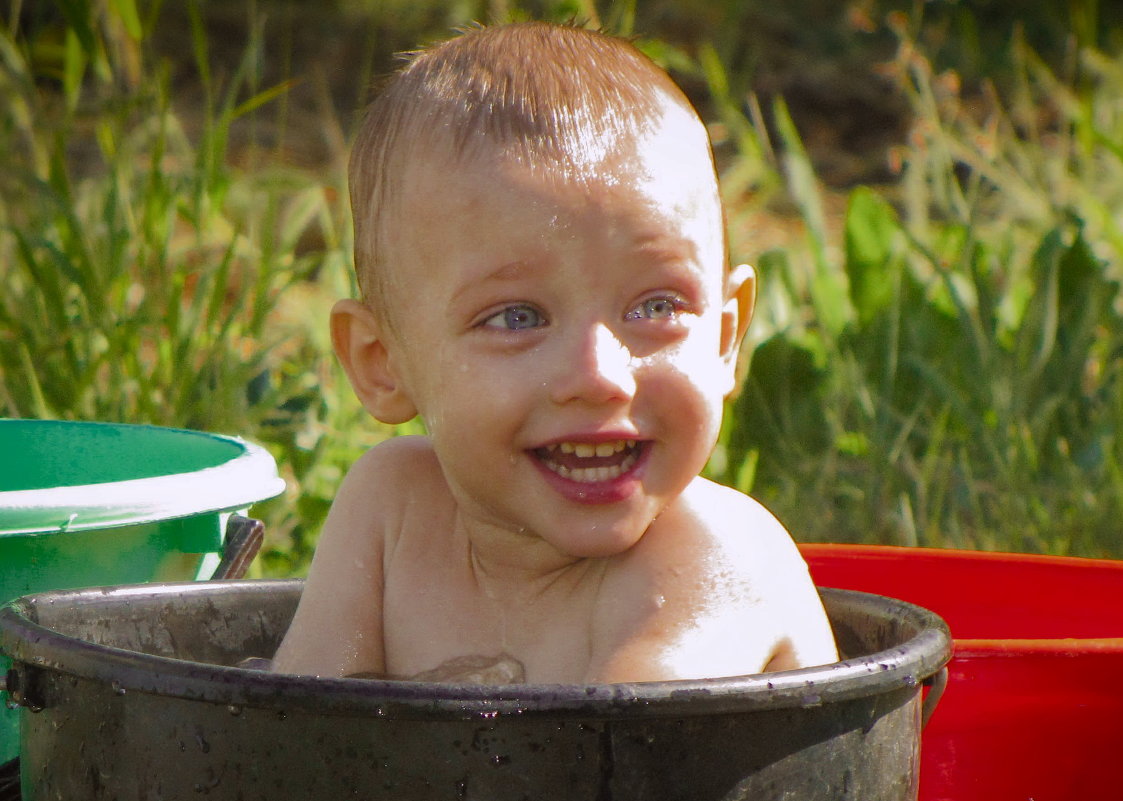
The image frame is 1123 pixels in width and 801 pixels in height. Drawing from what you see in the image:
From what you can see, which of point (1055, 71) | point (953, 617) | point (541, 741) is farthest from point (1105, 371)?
point (1055, 71)

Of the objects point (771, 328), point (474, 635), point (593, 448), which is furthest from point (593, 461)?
point (771, 328)

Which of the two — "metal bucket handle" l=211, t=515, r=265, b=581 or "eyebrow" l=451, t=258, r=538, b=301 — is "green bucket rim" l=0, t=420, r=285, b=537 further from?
"eyebrow" l=451, t=258, r=538, b=301

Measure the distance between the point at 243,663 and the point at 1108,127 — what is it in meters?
3.43

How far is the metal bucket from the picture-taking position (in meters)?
1.04

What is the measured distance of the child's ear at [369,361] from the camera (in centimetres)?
163

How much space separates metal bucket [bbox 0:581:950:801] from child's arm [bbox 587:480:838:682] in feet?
0.70

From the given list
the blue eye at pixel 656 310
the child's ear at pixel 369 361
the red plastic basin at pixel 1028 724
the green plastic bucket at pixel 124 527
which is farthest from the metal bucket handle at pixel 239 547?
the red plastic basin at pixel 1028 724

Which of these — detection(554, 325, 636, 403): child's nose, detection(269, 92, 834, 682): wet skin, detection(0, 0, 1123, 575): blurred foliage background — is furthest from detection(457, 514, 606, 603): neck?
detection(0, 0, 1123, 575): blurred foliage background

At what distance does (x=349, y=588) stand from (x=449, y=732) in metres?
0.60

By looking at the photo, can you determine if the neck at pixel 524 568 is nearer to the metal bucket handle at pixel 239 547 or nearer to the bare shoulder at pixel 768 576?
the bare shoulder at pixel 768 576

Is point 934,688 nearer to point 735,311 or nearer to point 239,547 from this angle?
point 735,311

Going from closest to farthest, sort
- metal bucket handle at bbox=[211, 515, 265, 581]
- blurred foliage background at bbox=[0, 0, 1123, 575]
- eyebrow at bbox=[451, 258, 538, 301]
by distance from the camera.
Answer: eyebrow at bbox=[451, 258, 538, 301], metal bucket handle at bbox=[211, 515, 265, 581], blurred foliage background at bbox=[0, 0, 1123, 575]

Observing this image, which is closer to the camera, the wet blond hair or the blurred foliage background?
the wet blond hair

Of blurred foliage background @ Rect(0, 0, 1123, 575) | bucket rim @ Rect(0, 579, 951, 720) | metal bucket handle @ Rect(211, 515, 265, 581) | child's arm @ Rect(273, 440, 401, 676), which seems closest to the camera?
bucket rim @ Rect(0, 579, 951, 720)
